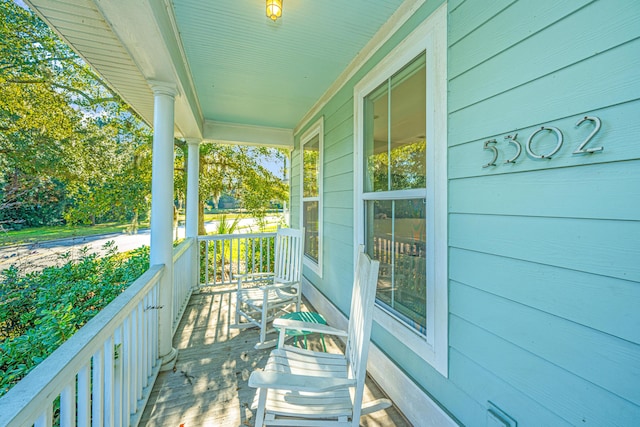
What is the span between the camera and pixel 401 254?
6.41 ft

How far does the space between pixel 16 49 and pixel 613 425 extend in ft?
24.5

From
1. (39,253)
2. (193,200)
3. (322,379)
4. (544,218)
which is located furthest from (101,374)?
(39,253)

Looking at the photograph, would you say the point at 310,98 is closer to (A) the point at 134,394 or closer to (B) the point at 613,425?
(A) the point at 134,394

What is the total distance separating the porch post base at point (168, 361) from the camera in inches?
90.5

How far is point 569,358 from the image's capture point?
0.99 metres

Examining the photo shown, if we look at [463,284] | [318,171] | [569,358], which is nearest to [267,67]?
[318,171]

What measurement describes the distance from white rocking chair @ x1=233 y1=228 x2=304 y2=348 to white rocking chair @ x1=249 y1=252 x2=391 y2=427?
1.14m

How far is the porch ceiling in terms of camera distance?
1.60 meters

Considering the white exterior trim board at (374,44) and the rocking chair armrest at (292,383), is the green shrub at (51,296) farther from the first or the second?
the white exterior trim board at (374,44)

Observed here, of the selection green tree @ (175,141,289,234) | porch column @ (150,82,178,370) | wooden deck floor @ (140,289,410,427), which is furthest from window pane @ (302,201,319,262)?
green tree @ (175,141,289,234)

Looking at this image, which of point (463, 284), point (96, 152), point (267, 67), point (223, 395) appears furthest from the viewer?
point (96, 152)

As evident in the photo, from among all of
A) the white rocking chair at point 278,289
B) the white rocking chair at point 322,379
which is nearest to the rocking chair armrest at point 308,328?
the white rocking chair at point 322,379

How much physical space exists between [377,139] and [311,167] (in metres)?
1.95

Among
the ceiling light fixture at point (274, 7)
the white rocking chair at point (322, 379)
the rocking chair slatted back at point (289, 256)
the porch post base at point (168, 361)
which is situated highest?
the ceiling light fixture at point (274, 7)
